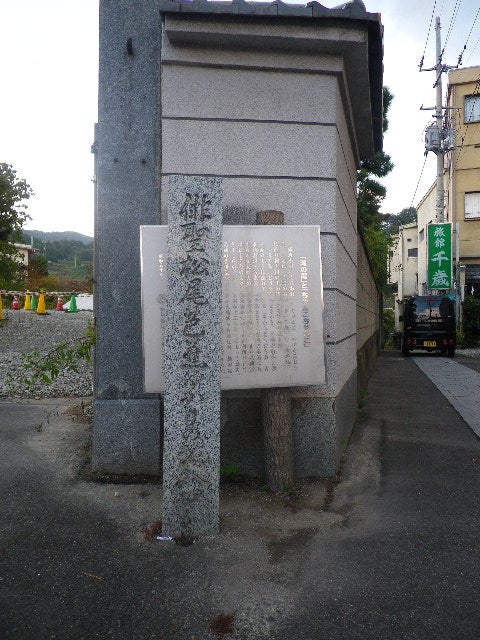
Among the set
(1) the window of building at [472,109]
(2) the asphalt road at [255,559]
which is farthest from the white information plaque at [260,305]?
(1) the window of building at [472,109]

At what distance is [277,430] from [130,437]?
1314 mm

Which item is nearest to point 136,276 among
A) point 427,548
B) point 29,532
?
point 29,532

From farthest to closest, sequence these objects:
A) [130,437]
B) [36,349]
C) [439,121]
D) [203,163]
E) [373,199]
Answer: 1. [373,199]
2. [439,121]
3. [36,349]
4. [130,437]
5. [203,163]

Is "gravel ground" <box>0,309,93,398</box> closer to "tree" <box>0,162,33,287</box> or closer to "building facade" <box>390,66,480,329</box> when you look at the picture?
"tree" <box>0,162,33,287</box>

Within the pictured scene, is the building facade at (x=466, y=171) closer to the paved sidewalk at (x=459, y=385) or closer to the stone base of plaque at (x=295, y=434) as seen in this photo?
the paved sidewalk at (x=459, y=385)

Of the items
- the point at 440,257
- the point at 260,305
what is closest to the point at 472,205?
the point at 440,257

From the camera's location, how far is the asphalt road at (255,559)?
256cm

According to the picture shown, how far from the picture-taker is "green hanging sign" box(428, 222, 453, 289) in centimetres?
2155

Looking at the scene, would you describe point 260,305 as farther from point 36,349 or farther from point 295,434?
point 36,349

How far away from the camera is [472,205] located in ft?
84.4

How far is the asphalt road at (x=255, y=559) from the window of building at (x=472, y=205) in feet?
76.4

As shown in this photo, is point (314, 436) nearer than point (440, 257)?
Yes

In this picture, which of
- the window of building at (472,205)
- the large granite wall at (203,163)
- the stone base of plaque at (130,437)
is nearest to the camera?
the large granite wall at (203,163)

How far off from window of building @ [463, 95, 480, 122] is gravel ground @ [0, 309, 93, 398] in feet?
67.7
